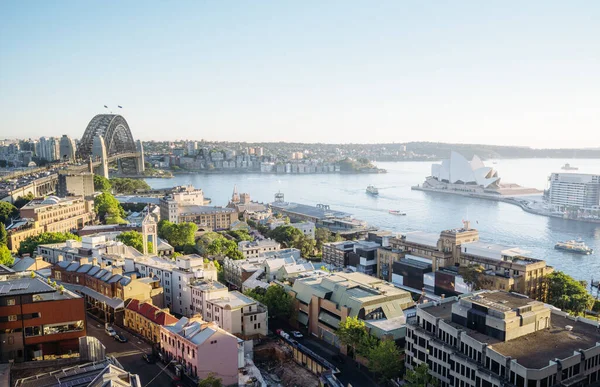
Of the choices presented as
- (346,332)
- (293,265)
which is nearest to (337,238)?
(293,265)

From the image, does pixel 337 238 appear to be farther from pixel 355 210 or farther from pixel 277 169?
pixel 277 169

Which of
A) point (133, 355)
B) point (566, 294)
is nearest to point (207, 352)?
point (133, 355)

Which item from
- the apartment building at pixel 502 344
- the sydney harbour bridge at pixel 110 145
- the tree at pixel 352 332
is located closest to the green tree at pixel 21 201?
the sydney harbour bridge at pixel 110 145

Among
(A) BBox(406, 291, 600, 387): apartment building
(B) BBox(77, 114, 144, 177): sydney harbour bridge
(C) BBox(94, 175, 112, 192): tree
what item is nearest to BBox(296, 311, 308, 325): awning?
(A) BBox(406, 291, 600, 387): apartment building

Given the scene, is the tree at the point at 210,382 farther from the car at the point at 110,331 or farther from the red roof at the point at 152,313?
the car at the point at 110,331

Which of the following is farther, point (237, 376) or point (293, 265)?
point (293, 265)

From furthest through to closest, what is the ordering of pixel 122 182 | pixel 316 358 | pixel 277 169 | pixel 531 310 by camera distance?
pixel 277 169 < pixel 122 182 < pixel 316 358 < pixel 531 310
